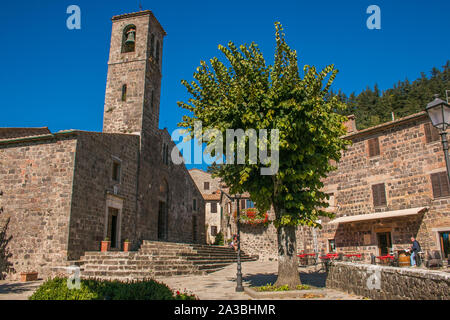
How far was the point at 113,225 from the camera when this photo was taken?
18.5 m

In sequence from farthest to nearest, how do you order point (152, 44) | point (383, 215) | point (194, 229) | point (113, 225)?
point (194, 229)
point (152, 44)
point (383, 215)
point (113, 225)

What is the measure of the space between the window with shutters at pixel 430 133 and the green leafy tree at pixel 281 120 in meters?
10.1

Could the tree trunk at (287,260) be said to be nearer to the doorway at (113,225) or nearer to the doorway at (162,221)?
the doorway at (113,225)

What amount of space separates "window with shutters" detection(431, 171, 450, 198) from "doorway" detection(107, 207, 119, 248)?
55.2 feet

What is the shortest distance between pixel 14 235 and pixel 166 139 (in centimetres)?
1216

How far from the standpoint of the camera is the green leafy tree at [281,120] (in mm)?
9281

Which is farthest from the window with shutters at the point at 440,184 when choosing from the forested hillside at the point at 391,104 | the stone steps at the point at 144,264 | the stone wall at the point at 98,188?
the forested hillside at the point at 391,104

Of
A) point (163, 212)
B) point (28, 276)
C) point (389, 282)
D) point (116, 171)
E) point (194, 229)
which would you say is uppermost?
point (116, 171)

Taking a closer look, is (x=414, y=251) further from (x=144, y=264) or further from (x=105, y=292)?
(x=105, y=292)

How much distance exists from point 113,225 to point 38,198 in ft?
13.8

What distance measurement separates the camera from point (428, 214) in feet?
58.2

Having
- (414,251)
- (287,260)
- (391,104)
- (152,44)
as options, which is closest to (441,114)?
(287,260)

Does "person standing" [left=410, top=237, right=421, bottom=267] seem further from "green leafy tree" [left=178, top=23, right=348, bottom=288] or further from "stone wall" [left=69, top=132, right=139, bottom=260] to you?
"stone wall" [left=69, top=132, right=139, bottom=260]
